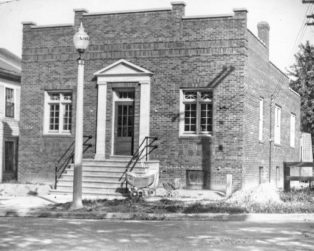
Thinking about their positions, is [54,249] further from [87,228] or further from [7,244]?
[87,228]

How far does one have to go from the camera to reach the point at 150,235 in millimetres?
10609

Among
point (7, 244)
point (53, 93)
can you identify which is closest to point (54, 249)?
point (7, 244)

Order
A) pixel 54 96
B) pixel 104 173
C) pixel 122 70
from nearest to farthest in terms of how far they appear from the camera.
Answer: pixel 104 173
pixel 122 70
pixel 54 96

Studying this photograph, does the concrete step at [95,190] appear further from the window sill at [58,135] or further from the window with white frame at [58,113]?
the window with white frame at [58,113]

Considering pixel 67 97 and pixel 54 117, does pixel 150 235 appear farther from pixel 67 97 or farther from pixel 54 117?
pixel 54 117

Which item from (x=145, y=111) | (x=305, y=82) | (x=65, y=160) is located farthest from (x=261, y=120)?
(x=305, y=82)

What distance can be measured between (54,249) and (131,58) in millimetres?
13867

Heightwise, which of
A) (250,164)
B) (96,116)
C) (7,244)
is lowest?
(7,244)

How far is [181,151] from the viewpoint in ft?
69.3

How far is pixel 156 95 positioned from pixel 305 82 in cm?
3010

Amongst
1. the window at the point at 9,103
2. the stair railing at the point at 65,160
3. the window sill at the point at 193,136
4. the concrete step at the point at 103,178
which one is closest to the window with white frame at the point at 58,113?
the stair railing at the point at 65,160

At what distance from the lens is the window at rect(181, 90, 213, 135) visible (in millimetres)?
21125

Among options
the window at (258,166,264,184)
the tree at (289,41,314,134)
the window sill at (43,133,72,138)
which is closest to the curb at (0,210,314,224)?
the window sill at (43,133,72,138)

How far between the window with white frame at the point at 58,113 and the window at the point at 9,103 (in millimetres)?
6943
